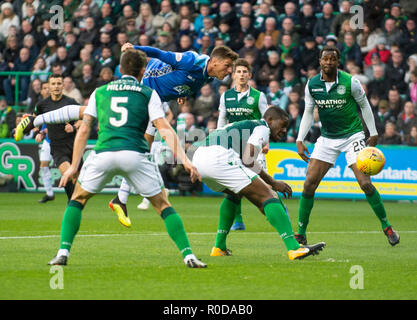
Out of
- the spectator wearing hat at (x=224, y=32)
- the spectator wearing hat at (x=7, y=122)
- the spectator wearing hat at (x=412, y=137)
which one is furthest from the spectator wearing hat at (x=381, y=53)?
the spectator wearing hat at (x=7, y=122)

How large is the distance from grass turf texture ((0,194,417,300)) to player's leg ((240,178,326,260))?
15 cm

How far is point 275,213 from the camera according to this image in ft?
29.7

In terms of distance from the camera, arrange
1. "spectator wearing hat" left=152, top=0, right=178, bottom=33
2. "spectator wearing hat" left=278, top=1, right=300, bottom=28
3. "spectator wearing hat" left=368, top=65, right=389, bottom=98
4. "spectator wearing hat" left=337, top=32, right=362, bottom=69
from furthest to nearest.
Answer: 1. "spectator wearing hat" left=152, top=0, right=178, bottom=33
2. "spectator wearing hat" left=278, top=1, right=300, bottom=28
3. "spectator wearing hat" left=337, top=32, right=362, bottom=69
4. "spectator wearing hat" left=368, top=65, right=389, bottom=98

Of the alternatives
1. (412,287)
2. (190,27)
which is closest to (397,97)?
(190,27)

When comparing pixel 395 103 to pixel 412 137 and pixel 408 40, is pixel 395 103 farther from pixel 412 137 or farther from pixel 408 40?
pixel 408 40

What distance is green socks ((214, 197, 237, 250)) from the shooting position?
32.6 feet

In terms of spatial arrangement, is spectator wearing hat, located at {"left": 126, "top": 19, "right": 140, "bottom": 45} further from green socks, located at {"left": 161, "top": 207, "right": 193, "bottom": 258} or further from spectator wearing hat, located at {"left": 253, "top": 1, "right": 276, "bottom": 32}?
green socks, located at {"left": 161, "top": 207, "right": 193, "bottom": 258}

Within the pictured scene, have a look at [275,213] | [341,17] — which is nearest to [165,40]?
[341,17]

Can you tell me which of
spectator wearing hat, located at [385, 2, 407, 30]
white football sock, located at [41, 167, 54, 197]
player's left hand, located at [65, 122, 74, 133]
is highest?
spectator wearing hat, located at [385, 2, 407, 30]

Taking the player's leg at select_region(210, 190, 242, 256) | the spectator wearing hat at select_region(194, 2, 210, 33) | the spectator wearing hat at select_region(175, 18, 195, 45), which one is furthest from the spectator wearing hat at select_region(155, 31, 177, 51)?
the player's leg at select_region(210, 190, 242, 256)

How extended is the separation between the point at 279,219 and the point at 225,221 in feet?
3.57

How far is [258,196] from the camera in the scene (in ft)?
30.0

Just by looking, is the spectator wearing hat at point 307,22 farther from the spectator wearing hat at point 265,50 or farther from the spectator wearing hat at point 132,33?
the spectator wearing hat at point 132,33

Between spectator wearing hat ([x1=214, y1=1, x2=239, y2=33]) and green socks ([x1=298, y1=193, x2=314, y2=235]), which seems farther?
spectator wearing hat ([x1=214, y1=1, x2=239, y2=33])
